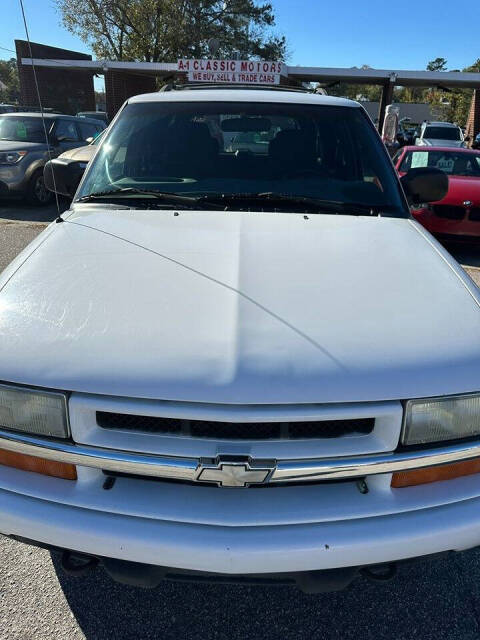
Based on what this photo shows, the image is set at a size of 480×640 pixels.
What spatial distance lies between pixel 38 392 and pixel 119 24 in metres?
34.8

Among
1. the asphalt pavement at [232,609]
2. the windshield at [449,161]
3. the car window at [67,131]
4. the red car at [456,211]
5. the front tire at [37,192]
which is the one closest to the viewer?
the asphalt pavement at [232,609]

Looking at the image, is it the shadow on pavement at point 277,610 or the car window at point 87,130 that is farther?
the car window at point 87,130

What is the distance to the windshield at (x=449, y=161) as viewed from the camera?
28.8 ft

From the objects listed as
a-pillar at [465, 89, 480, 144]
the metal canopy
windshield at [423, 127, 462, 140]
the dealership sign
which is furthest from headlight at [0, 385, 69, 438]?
a-pillar at [465, 89, 480, 144]

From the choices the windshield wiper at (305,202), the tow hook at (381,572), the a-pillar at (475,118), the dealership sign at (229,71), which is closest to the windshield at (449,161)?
the windshield wiper at (305,202)

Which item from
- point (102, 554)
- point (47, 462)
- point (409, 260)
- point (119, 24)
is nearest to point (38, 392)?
point (47, 462)

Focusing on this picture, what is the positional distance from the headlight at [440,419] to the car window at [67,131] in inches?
436

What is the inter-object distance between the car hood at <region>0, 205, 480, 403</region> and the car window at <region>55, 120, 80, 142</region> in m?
9.81

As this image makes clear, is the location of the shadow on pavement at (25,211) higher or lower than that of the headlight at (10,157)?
lower

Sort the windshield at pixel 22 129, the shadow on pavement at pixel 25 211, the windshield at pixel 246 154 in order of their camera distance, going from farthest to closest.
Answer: the windshield at pixel 22 129 < the shadow on pavement at pixel 25 211 < the windshield at pixel 246 154

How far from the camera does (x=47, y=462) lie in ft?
5.68

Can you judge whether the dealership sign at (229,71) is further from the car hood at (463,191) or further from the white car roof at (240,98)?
the white car roof at (240,98)

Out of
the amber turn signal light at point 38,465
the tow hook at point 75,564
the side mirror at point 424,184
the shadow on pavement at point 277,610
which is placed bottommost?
the shadow on pavement at point 277,610

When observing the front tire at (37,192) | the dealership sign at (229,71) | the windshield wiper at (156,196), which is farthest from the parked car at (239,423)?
the dealership sign at (229,71)
